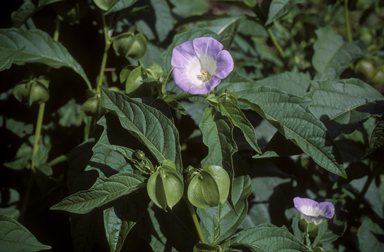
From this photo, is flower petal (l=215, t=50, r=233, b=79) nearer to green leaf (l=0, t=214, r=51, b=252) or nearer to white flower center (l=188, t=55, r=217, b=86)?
white flower center (l=188, t=55, r=217, b=86)

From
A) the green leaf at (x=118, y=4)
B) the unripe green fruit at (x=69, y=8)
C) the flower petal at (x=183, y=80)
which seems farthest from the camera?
the unripe green fruit at (x=69, y=8)

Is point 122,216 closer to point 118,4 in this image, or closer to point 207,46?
point 207,46

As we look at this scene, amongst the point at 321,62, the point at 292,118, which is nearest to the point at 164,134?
the point at 292,118

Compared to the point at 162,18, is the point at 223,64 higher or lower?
higher

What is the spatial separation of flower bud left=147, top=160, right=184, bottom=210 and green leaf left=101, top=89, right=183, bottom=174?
134mm

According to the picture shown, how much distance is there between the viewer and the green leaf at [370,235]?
1611mm

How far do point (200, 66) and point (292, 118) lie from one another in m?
0.46

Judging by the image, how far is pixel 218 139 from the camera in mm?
1090

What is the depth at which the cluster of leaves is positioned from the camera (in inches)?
42.2

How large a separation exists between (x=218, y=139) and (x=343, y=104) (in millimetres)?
688

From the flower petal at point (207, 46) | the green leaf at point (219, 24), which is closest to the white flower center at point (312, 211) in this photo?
the flower petal at point (207, 46)

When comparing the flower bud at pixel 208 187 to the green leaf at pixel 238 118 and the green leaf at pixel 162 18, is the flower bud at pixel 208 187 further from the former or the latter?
the green leaf at pixel 162 18

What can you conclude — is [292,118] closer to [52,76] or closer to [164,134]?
[164,134]

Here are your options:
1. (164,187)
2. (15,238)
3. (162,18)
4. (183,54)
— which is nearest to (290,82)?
(183,54)
